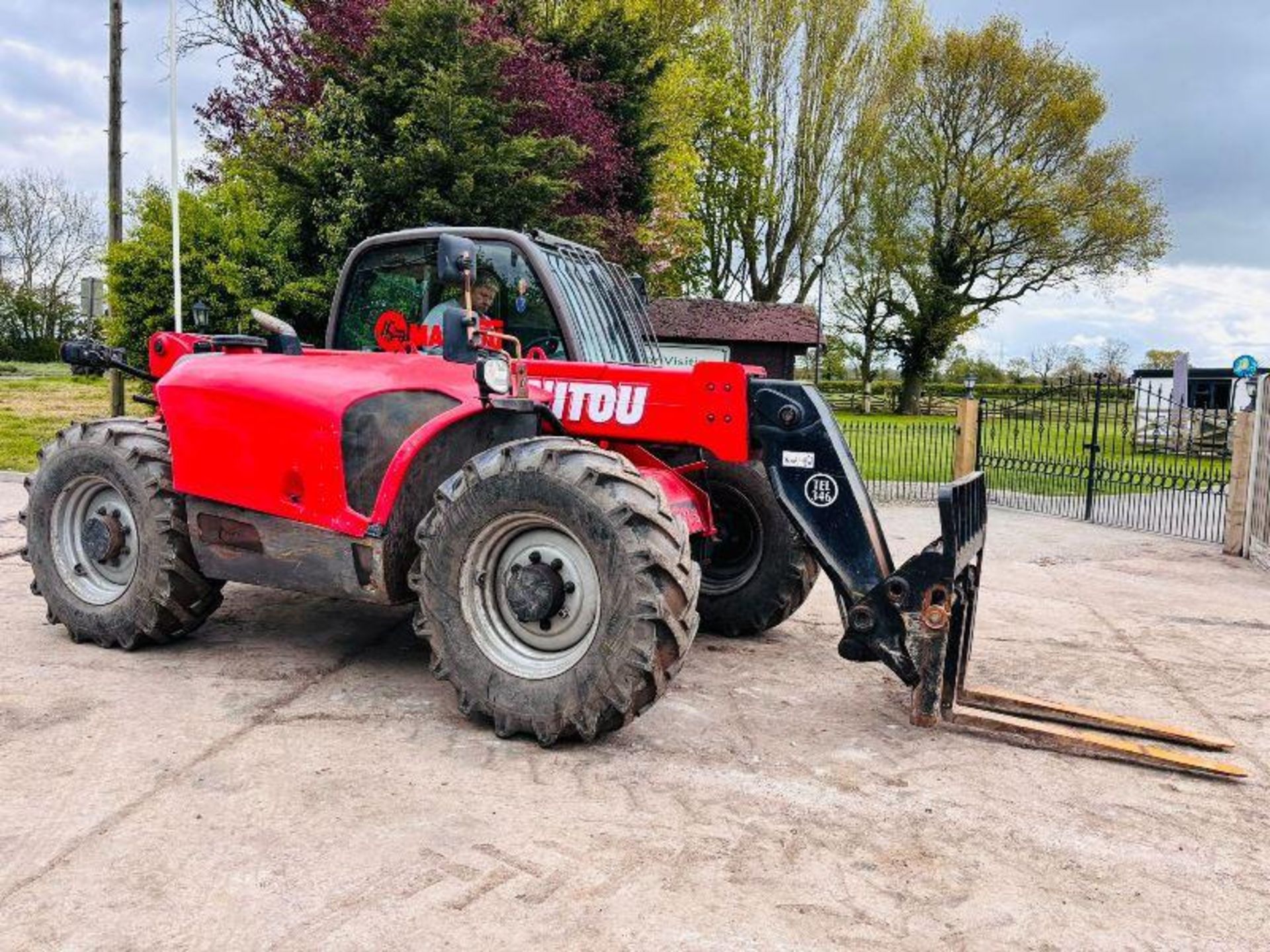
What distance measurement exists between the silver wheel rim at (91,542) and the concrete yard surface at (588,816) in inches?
14.7

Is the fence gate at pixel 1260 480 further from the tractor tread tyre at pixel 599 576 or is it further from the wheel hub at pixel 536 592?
the wheel hub at pixel 536 592

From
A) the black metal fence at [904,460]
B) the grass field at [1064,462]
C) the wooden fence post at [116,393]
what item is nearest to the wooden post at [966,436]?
the black metal fence at [904,460]

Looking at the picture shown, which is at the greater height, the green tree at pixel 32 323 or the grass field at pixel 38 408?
the green tree at pixel 32 323

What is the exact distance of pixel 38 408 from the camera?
20.9m

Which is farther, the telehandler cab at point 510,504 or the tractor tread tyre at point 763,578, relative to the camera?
the tractor tread tyre at point 763,578

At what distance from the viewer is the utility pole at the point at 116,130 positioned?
19250 mm

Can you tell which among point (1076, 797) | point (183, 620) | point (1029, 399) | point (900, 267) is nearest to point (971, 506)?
point (1076, 797)

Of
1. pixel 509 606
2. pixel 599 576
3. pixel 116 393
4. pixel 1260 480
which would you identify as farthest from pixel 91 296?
pixel 1260 480

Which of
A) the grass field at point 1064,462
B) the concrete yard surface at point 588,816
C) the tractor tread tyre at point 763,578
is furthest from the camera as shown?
the grass field at point 1064,462

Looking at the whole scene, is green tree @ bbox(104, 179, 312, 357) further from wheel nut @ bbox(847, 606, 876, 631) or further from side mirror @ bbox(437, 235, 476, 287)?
wheel nut @ bbox(847, 606, 876, 631)

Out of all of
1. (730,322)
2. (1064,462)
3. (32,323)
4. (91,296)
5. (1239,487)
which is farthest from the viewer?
(32,323)

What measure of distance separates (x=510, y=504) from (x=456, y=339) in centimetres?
111

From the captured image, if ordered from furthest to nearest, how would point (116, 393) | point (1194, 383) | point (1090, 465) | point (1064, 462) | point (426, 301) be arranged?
A: 1. point (1194, 383)
2. point (116, 393)
3. point (1064, 462)
4. point (1090, 465)
5. point (426, 301)

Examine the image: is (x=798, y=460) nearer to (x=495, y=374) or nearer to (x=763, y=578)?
(x=495, y=374)
